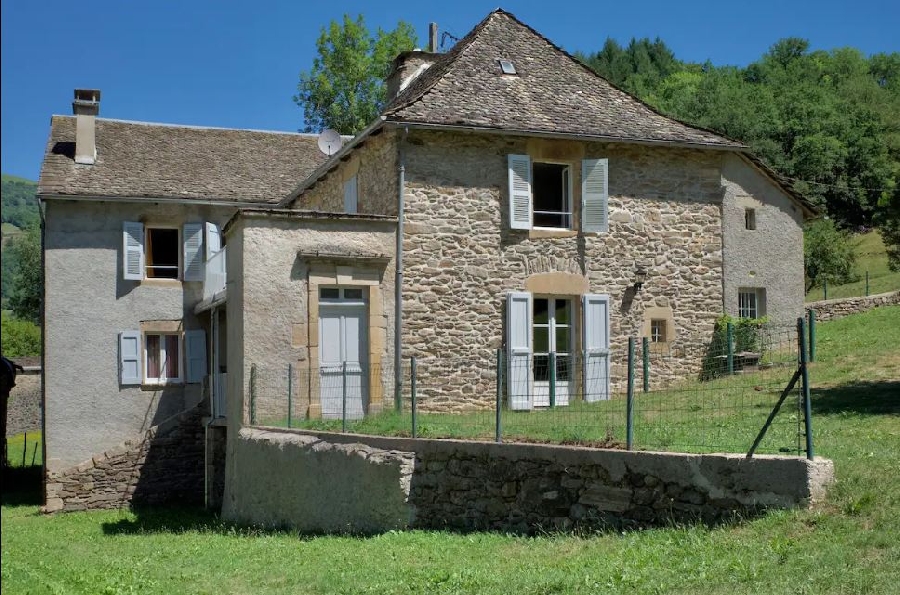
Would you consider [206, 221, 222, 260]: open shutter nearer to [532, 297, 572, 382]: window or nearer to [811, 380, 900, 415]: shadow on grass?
[532, 297, 572, 382]: window

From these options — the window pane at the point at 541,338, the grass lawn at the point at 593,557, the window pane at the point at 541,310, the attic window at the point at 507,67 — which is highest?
the attic window at the point at 507,67

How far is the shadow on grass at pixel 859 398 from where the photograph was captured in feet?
39.5

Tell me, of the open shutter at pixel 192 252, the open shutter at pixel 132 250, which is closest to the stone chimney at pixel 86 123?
the open shutter at pixel 132 250

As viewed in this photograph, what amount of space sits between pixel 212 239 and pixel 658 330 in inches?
413

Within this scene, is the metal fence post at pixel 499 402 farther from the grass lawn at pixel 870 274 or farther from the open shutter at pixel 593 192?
the grass lawn at pixel 870 274

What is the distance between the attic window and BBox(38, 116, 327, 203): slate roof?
23.5 feet

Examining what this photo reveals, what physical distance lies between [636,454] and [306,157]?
64.0 ft

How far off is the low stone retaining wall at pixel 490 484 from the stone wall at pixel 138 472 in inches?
255

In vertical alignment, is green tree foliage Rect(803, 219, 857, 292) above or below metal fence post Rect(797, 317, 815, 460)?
above

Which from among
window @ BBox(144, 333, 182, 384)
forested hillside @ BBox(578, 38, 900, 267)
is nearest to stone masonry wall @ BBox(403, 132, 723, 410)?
window @ BBox(144, 333, 182, 384)

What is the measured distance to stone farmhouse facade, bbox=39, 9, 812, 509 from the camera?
1714cm

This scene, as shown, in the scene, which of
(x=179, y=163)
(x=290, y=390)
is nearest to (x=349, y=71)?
(x=179, y=163)

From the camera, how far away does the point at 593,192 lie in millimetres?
18781

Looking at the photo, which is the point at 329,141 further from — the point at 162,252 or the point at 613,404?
the point at 613,404
